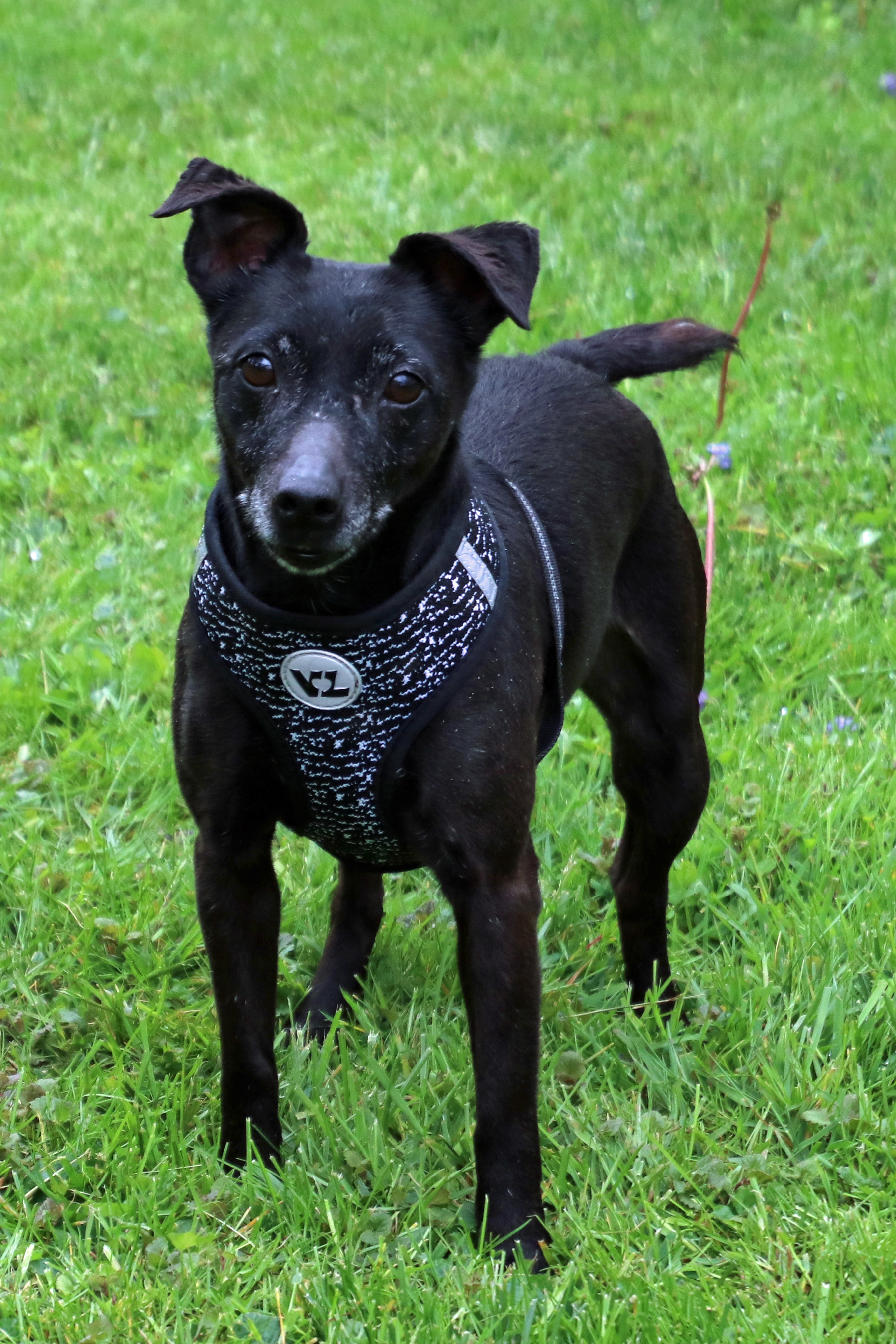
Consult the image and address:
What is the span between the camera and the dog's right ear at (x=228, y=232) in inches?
94.2

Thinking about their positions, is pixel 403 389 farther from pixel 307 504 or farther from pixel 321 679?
pixel 321 679

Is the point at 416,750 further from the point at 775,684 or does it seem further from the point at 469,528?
the point at 775,684

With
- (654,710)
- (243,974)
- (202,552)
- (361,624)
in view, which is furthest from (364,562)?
(654,710)

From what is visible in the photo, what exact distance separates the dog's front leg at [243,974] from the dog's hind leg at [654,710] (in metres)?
0.91

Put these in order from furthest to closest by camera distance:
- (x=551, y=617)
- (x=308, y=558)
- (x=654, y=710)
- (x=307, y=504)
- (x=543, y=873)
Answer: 1. (x=543, y=873)
2. (x=654, y=710)
3. (x=551, y=617)
4. (x=308, y=558)
5. (x=307, y=504)

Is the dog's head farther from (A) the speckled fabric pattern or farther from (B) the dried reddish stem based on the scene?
(B) the dried reddish stem

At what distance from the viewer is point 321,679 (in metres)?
2.31

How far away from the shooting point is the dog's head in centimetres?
219

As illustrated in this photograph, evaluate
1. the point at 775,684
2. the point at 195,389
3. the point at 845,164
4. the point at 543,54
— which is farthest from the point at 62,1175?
the point at 543,54

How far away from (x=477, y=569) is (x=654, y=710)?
0.90 metres

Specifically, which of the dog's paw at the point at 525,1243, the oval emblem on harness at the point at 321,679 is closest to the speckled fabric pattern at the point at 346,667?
the oval emblem on harness at the point at 321,679

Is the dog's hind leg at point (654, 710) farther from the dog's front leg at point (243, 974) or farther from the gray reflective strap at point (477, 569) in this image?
the dog's front leg at point (243, 974)

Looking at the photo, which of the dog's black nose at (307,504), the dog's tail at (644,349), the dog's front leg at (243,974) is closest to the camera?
the dog's black nose at (307,504)

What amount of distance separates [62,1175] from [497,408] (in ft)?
5.53
